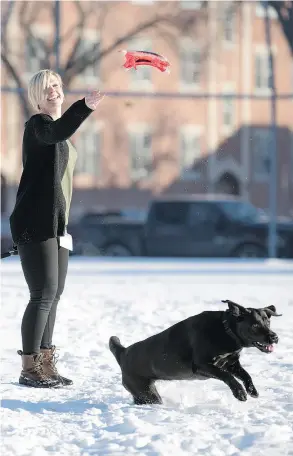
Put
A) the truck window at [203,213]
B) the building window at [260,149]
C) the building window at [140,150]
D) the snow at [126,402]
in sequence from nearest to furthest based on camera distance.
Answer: the snow at [126,402] < the truck window at [203,213] < the building window at [140,150] < the building window at [260,149]

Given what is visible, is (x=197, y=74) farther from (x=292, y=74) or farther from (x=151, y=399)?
(x=151, y=399)

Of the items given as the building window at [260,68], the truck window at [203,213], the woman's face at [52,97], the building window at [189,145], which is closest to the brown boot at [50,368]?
the woman's face at [52,97]

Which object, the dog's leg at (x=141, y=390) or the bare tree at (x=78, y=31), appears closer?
the dog's leg at (x=141, y=390)

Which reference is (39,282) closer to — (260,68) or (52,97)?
(52,97)

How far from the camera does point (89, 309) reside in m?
8.30

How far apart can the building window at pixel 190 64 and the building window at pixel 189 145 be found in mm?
1599

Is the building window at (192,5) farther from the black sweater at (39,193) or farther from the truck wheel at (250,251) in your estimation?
the black sweater at (39,193)

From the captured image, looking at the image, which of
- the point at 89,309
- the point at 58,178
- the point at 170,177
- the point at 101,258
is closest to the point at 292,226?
the point at 101,258

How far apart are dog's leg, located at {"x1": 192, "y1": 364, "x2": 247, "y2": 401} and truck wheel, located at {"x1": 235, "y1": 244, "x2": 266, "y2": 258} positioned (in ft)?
39.3

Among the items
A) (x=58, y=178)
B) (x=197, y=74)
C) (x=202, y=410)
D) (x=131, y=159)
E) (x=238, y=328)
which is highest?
(x=197, y=74)

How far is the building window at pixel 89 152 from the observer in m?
30.4

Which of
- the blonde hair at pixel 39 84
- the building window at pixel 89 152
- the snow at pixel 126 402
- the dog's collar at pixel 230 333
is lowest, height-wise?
the snow at pixel 126 402

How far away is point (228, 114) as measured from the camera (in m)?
32.1

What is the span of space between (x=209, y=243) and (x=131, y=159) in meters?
15.3
